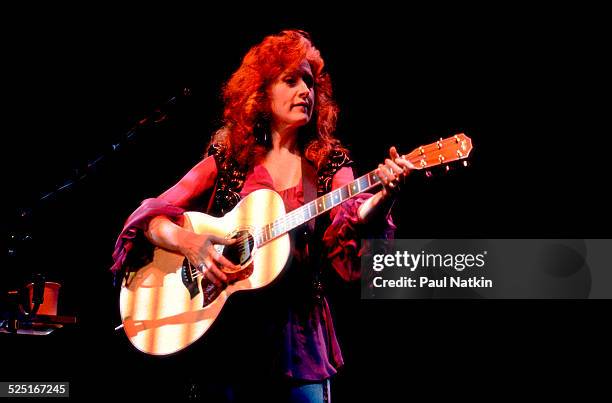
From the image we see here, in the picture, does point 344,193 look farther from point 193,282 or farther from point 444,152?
point 193,282

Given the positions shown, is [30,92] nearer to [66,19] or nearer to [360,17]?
[66,19]

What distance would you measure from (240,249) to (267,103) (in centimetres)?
72

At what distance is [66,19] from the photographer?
409 centimetres

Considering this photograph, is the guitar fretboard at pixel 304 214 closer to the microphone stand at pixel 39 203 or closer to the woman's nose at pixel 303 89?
the woman's nose at pixel 303 89

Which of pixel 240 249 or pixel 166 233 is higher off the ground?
pixel 166 233

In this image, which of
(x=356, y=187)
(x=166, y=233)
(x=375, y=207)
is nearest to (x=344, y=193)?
(x=356, y=187)

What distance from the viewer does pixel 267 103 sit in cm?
277

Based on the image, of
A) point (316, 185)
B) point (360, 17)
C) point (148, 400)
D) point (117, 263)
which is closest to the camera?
point (316, 185)

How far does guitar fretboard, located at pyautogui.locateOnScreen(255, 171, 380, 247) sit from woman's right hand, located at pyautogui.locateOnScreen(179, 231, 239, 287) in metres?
0.17

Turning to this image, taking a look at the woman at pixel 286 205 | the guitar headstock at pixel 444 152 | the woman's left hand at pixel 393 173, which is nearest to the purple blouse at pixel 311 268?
the woman at pixel 286 205

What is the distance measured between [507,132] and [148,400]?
2403mm

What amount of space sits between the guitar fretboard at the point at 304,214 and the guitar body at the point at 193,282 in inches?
1.0

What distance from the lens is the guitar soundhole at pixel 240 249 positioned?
2.39 metres

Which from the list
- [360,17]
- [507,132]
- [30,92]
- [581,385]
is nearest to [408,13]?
[360,17]
